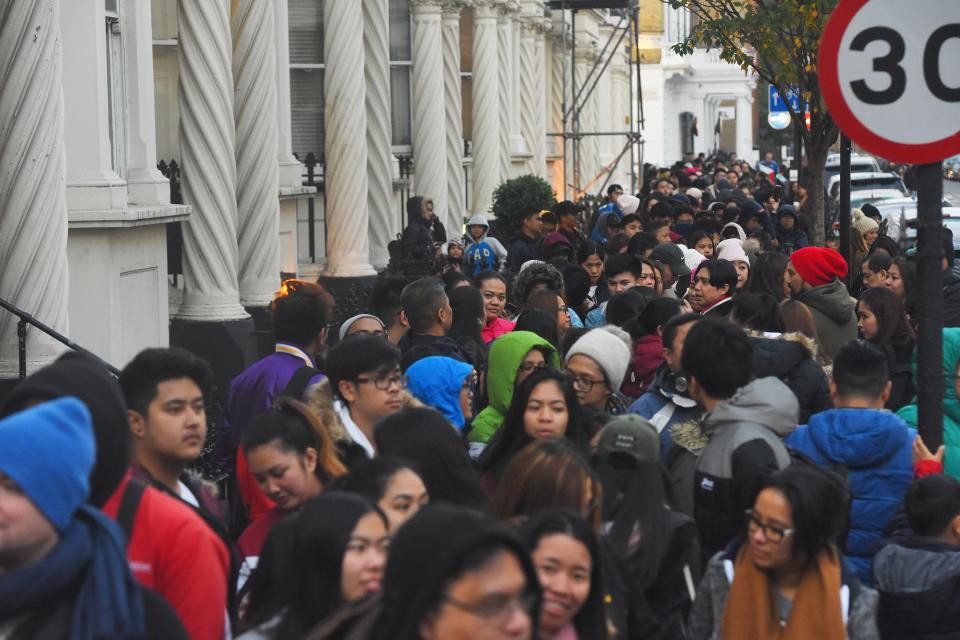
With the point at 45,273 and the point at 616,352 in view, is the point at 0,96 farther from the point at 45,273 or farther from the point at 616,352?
the point at 616,352

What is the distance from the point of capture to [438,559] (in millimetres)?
3252

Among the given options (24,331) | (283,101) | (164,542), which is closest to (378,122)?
(283,101)

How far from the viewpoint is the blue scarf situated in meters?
3.64

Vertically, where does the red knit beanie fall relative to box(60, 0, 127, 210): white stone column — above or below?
below

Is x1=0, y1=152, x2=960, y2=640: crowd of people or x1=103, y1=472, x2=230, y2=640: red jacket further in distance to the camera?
x1=103, y1=472, x2=230, y2=640: red jacket

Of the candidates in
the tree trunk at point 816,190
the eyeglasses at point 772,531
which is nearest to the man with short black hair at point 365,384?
the eyeglasses at point 772,531

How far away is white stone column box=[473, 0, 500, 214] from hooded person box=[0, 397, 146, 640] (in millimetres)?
24342

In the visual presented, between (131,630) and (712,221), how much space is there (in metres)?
13.7

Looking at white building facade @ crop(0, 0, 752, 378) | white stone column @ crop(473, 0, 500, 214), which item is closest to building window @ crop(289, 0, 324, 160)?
white building facade @ crop(0, 0, 752, 378)

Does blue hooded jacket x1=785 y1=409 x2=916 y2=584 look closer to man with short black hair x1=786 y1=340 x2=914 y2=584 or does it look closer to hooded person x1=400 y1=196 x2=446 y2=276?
man with short black hair x1=786 y1=340 x2=914 y2=584

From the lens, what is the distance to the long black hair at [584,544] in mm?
4352

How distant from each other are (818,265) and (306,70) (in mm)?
13240

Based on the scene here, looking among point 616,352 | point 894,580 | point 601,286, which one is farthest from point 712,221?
point 894,580

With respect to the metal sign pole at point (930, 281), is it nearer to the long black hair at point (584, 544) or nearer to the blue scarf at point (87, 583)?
the long black hair at point (584, 544)
